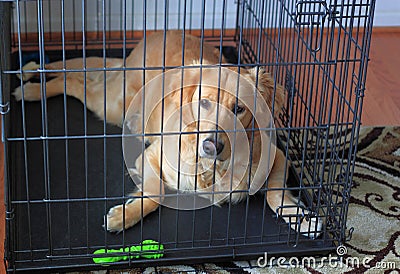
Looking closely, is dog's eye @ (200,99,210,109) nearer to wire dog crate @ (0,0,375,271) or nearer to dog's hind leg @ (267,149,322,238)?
wire dog crate @ (0,0,375,271)

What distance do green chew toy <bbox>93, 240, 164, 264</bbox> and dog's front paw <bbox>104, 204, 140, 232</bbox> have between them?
0.29 feet

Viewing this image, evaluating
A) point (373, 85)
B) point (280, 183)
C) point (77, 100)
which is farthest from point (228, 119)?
point (373, 85)

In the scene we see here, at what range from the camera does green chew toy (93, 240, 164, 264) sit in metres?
1.94

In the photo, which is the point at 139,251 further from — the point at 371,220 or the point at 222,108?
the point at 371,220

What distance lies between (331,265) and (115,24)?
1899 millimetres

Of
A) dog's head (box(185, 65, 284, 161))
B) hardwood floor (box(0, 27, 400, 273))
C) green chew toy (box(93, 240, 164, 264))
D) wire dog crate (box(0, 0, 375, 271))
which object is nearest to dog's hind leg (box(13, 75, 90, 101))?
wire dog crate (box(0, 0, 375, 271))

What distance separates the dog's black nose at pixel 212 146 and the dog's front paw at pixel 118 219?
31cm

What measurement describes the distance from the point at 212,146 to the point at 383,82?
1508 millimetres

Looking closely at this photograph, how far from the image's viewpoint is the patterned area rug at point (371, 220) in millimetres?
2004

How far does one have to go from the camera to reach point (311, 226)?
2086 mm

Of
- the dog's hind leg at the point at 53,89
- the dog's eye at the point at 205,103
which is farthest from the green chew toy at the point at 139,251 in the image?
the dog's hind leg at the point at 53,89

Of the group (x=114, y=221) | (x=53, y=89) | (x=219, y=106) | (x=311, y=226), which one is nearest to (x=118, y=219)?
(x=114, y=221)

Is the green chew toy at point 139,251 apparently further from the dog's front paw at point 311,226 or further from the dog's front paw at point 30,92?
the dog's front paw at point 30,92

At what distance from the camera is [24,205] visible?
215cm
